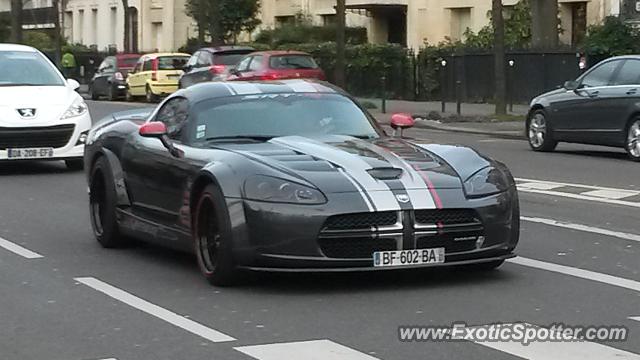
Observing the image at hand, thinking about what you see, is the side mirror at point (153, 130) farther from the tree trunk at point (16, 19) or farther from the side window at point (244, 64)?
the tree trunk at point (16, 19)

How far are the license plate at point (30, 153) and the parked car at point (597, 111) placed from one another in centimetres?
812

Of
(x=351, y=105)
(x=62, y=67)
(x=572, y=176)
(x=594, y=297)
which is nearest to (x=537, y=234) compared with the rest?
(x=351, y=105)

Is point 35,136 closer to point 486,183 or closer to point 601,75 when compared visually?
point 601,75

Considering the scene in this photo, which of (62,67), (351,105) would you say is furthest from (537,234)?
(62,67)

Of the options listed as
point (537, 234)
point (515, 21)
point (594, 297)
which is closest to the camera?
point (594, 297)

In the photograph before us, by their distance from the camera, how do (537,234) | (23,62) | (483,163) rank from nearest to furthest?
1. (483,163)
2. (537,234)
3. (23,62)

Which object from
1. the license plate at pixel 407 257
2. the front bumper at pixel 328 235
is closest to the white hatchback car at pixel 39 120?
the front bumper at pixel 328 235

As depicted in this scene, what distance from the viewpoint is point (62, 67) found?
55.2 metres

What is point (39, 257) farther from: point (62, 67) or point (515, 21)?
point (62, 67)

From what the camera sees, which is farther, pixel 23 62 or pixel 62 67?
Answer: pixel 62 67

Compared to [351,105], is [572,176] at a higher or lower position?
lower

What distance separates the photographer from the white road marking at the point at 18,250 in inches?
427

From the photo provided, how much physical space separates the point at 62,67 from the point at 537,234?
149ft

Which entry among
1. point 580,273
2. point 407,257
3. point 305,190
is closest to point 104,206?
point 305,190
